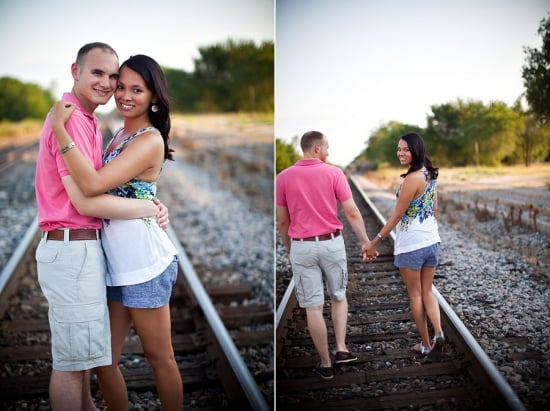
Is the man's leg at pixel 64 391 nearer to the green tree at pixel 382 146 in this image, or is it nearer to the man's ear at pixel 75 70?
the man's ear at pixel 75 70

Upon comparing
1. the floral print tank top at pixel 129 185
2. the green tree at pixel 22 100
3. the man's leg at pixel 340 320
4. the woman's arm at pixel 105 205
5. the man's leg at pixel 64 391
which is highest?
the green tree at pixel 22 100

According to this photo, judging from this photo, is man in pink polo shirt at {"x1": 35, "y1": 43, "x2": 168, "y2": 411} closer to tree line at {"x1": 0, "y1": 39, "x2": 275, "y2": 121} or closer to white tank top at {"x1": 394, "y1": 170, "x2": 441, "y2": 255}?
white tank top at {"x1": 394, "y1": 170, "x2": 441, "y2": 255}

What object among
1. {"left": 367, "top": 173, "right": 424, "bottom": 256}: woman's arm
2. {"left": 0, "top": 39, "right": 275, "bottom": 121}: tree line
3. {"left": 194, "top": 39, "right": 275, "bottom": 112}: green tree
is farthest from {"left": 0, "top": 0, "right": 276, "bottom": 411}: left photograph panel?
{"left": 194, "top": 39, "right": 275, "bottom": 112}: green tree

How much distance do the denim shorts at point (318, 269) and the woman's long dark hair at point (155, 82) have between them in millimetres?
913

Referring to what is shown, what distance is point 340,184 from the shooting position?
317cm

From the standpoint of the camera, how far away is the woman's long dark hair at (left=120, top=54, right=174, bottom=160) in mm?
2869

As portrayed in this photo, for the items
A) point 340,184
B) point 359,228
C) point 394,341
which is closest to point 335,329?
point 394,341

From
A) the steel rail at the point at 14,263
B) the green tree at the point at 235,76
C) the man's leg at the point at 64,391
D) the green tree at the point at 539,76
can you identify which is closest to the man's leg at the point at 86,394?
the man's leg at the point at 64,391

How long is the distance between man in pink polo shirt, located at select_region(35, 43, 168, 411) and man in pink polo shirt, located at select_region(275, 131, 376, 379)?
29.9 inches

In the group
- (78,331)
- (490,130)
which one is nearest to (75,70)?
(78,331)

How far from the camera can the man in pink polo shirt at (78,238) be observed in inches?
110

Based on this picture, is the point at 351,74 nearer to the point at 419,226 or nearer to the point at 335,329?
the point at 419,226

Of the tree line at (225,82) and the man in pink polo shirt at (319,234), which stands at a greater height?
the tree line at (225,82)

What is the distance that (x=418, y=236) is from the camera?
310 cm
